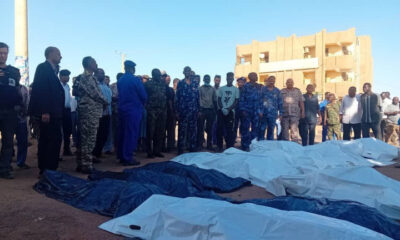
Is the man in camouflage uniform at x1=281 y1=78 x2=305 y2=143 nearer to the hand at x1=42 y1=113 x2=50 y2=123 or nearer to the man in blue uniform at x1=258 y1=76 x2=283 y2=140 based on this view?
the man in blue uniform at x1=258 y1=76 x2=283 y2=140

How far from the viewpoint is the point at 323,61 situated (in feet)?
106

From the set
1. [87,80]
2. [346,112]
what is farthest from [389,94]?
[87,80]

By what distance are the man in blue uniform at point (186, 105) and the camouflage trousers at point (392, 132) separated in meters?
8.05

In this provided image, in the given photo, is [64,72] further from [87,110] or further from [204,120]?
[204,120]

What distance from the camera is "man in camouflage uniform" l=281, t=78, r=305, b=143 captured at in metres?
8.10

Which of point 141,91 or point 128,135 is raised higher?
point 141,91

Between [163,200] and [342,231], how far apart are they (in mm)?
1417

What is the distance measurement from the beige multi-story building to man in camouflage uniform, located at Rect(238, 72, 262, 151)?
25675 millimetres

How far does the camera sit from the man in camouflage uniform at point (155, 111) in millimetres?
6602

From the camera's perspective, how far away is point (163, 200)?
2.65m

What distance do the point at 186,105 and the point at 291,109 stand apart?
2832 millimetres

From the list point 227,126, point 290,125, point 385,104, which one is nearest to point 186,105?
point 227,126

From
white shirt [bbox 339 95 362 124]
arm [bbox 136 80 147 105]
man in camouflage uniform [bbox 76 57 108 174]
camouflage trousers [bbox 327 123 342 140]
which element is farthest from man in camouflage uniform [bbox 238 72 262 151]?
man in camouflage uniform [bbox 76 57 108 174]

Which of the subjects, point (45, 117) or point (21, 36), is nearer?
point (45, 117)
